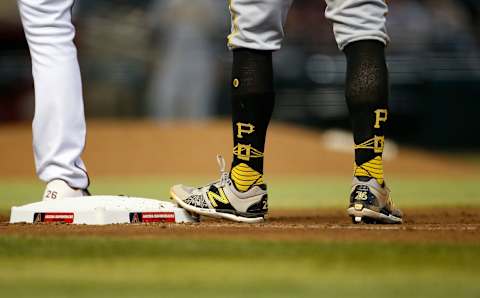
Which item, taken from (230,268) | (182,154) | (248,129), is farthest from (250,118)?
(182,154)

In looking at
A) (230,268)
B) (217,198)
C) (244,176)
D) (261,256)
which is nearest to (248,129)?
(244,176)

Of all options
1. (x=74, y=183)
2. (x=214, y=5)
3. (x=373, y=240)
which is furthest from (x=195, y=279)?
(x=214, y=5)

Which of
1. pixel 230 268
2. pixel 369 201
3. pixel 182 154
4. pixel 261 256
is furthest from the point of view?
pixel 182 154

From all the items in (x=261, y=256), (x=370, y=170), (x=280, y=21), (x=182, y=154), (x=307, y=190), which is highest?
(x=280, y=21)

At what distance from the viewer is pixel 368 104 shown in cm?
401

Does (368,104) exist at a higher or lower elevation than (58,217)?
higher

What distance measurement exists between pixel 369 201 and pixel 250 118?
22.4 inches

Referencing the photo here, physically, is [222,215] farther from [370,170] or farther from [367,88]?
[367,88]

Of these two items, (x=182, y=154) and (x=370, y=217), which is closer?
→ (x=370, y=217)

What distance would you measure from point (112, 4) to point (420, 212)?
34.1ft

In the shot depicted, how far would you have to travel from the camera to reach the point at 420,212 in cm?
519

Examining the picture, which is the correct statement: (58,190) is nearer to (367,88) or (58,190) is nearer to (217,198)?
(217,198)

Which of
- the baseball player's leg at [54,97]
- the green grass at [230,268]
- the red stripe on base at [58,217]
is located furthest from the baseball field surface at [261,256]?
the baseball player's leg at [54,97]

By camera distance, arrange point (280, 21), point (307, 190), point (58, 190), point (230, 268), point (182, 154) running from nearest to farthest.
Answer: point (230, 268) < point (280, 21) < point (58, 190) < point (307, 190) < point (182, 154)
